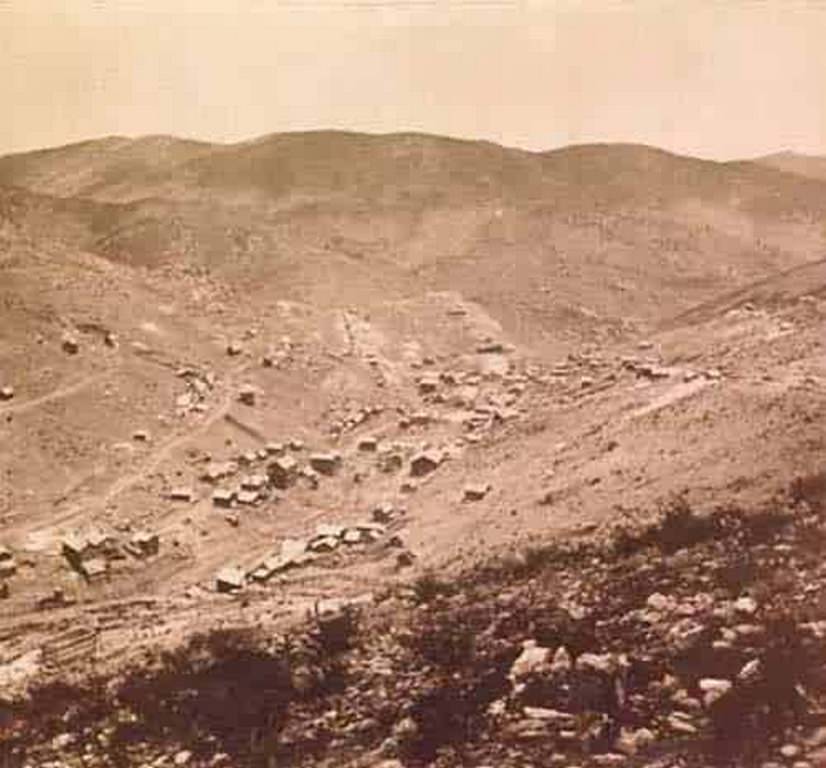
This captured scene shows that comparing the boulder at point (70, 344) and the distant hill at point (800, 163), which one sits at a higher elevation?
the distant hill at point (800, 163)

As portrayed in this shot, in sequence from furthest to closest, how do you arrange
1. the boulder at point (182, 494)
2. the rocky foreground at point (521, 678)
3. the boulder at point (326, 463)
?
the boulder at point (326, 463) < the boulder at point (182, 494) < the rocky foreground at point (521, 678)

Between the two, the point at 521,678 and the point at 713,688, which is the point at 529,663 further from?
the point at 713,688

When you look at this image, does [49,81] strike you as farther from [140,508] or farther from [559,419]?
[559,419]

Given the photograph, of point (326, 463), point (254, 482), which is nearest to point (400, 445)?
point (326, 463)

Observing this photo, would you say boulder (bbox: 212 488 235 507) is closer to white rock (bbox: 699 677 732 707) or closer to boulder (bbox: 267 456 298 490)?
boulder (bbox: 267 456 298 490)

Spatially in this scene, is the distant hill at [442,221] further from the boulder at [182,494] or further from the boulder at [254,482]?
the boulder at [182,494]

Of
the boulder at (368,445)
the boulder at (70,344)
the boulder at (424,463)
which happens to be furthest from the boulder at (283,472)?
the boulder at (70,344)

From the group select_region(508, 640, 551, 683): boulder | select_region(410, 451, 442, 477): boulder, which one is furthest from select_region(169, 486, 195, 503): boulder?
select_region(508, 640, 551, 683): boulder
